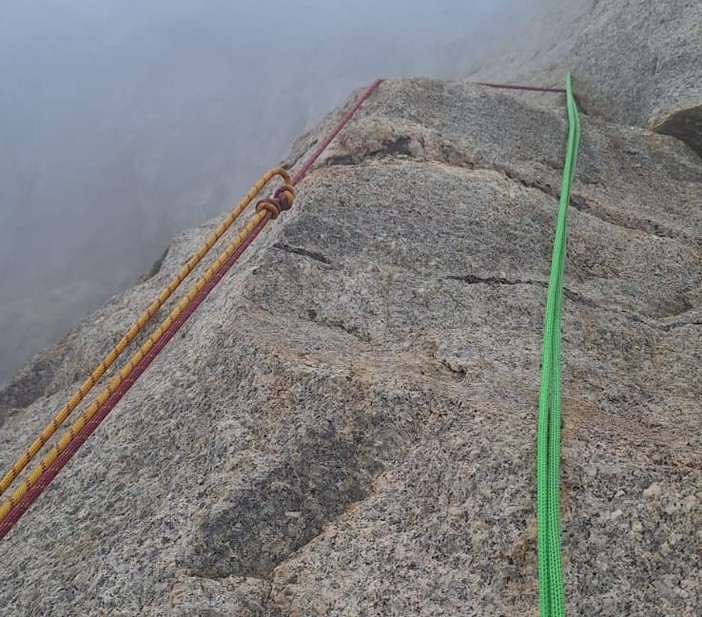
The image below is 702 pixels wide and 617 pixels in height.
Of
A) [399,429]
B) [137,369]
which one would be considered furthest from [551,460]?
[137,369]

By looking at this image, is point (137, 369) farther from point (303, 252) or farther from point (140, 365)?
point (303, 252)

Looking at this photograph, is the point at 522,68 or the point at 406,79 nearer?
the point at 406,79

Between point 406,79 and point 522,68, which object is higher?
point 522,68

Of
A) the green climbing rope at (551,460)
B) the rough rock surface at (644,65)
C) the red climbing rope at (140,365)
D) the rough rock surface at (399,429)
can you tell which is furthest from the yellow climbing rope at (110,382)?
the rough rock surface at (644,65)

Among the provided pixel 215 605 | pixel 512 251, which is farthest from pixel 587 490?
pixel 512 251

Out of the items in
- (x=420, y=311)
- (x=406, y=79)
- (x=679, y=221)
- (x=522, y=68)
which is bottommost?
(x=420, y=311)

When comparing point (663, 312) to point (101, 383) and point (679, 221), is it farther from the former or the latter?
point (101, 383)
